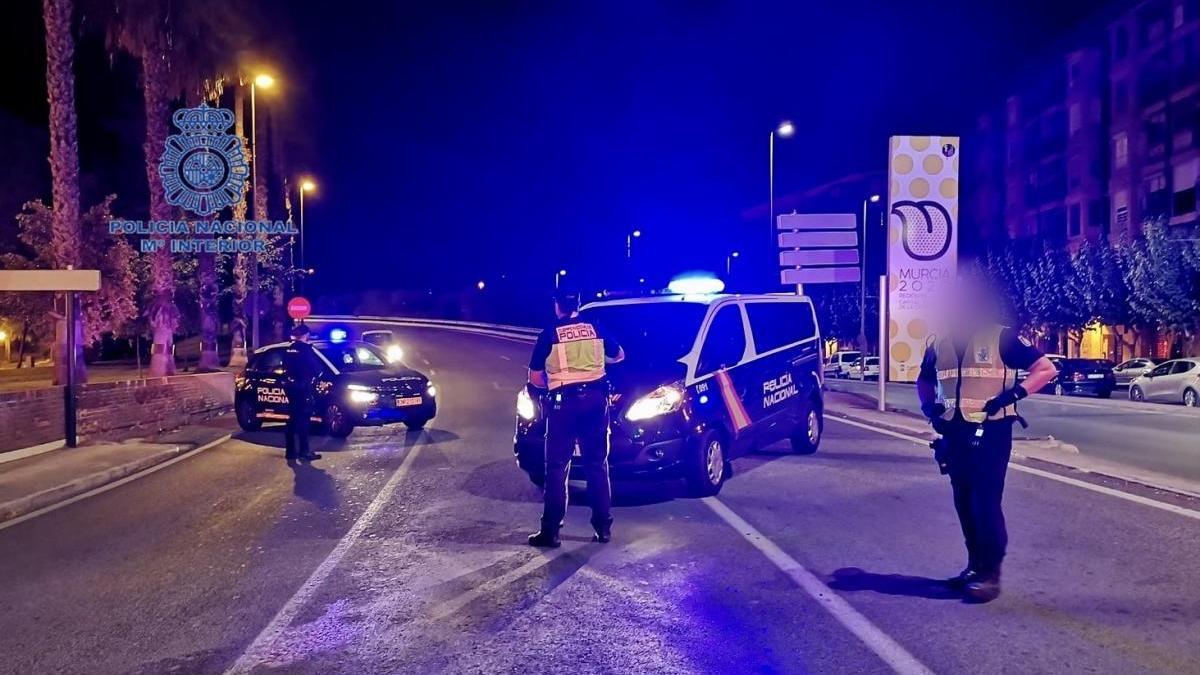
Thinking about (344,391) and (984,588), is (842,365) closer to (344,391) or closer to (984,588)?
(344,391)

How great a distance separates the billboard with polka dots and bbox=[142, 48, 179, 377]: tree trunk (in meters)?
18.4

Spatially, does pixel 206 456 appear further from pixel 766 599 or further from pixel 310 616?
pixel 766 599

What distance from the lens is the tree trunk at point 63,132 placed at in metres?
20.6

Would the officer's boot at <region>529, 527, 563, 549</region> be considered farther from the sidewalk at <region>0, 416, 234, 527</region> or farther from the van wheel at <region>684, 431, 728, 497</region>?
the sidewalk at <region>0, 416, 234, 527</region>

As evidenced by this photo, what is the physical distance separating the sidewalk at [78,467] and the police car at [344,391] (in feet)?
2.91

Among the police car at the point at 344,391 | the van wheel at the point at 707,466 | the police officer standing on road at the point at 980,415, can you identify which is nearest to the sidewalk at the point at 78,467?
the police car at the point at 344,391

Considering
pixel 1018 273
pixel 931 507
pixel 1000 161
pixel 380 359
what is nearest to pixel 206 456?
pixel 380 359

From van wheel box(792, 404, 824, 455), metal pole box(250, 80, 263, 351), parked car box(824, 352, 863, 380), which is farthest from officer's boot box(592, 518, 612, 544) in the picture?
parked car box(824, 352, 863, 380)

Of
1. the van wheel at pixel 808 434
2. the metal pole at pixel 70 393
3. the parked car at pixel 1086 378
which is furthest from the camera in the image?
the parked car at pixel 1086 378

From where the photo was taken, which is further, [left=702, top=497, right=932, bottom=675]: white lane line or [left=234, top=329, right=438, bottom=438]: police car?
[left=234, top=329, right=438, bottom=438]: police car

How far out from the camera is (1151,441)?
48.7 feet

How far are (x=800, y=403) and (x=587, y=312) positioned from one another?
3.00 meters

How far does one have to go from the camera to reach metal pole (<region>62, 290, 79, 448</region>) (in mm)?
13398

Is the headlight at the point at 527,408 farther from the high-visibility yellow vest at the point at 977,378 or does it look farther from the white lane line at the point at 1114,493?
the white lane line at the point at 1114,493
